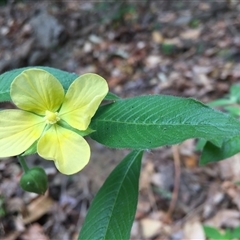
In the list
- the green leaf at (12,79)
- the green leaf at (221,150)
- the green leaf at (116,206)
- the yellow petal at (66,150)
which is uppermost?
the green leaf at (12,79)

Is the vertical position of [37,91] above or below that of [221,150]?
above

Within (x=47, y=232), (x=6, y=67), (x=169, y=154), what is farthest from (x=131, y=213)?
(x=6, y=67)

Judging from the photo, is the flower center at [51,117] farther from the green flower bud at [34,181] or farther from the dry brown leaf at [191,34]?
the dry brown leaf at [191,34]

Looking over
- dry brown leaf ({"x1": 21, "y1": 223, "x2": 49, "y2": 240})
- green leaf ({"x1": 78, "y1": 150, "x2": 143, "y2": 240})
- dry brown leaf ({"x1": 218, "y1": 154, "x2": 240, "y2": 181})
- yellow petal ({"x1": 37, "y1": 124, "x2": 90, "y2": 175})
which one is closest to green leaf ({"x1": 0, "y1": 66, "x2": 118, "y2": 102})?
yellow petal ({"x1": 37, "y1": 124, "x2": 90, "y2": 175})

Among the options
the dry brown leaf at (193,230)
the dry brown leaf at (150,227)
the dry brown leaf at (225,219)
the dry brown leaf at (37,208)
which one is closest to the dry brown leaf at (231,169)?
the dry brown leaf at (225,219)

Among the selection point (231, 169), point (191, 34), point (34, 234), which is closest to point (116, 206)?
point (34, 234)

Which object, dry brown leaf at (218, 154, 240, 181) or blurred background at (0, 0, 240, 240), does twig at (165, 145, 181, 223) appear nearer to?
blurred background at (0, 0, 240, 240)

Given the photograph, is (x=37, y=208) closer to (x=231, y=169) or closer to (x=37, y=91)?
(x=231, y=169)
